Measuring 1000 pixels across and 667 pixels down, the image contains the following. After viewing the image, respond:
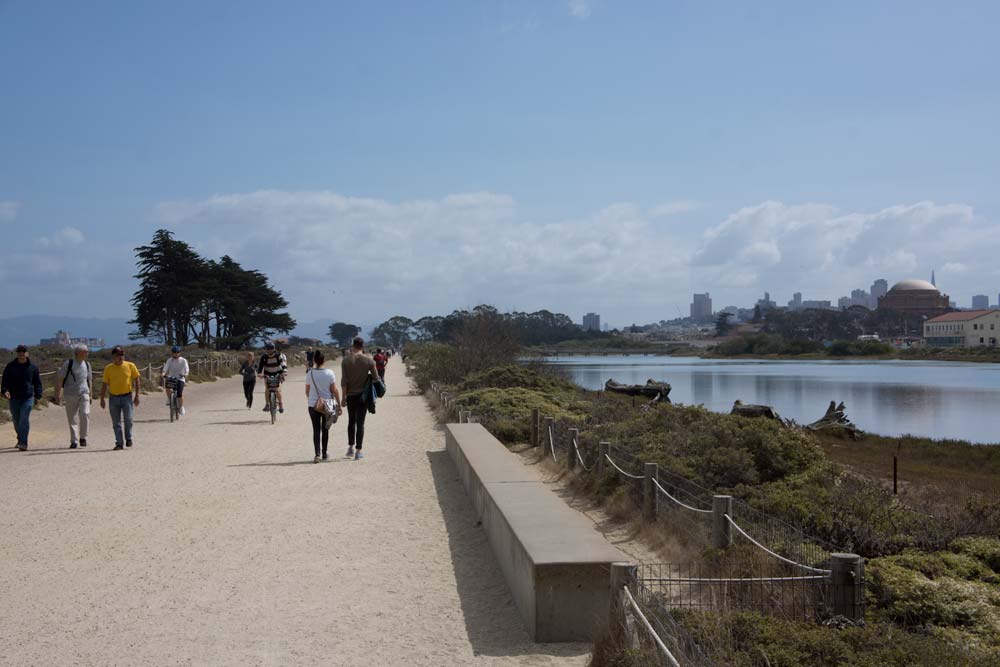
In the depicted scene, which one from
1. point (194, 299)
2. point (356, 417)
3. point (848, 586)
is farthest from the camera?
point (194, 299)

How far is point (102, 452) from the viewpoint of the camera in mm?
15172

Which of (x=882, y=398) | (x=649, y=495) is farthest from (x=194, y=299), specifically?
(x=649, y=495)

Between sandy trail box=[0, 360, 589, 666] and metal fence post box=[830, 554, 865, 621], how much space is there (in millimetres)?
1556

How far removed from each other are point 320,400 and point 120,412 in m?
4.30

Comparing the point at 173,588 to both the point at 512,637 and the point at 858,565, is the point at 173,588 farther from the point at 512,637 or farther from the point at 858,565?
the point at 858,565

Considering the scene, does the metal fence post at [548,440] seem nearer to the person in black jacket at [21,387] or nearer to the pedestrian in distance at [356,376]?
the pedestrian in distance at [356,376]

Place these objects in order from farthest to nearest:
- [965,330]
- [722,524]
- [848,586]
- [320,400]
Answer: [965,330] → [320,400] → [722,524] → [848,586]

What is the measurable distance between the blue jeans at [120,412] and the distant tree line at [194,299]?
65583 mm

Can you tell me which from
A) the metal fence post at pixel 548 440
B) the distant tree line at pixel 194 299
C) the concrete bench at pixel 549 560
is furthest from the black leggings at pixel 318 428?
the distant tree line at pixel 194 299

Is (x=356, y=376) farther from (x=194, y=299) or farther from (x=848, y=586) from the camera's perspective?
(x=194, y=299)

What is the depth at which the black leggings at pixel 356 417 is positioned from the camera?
46.6 feet

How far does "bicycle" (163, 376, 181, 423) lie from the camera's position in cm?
2059

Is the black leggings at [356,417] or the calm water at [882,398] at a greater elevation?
the black leggings at [356,417]

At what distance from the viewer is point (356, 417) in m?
14.5
